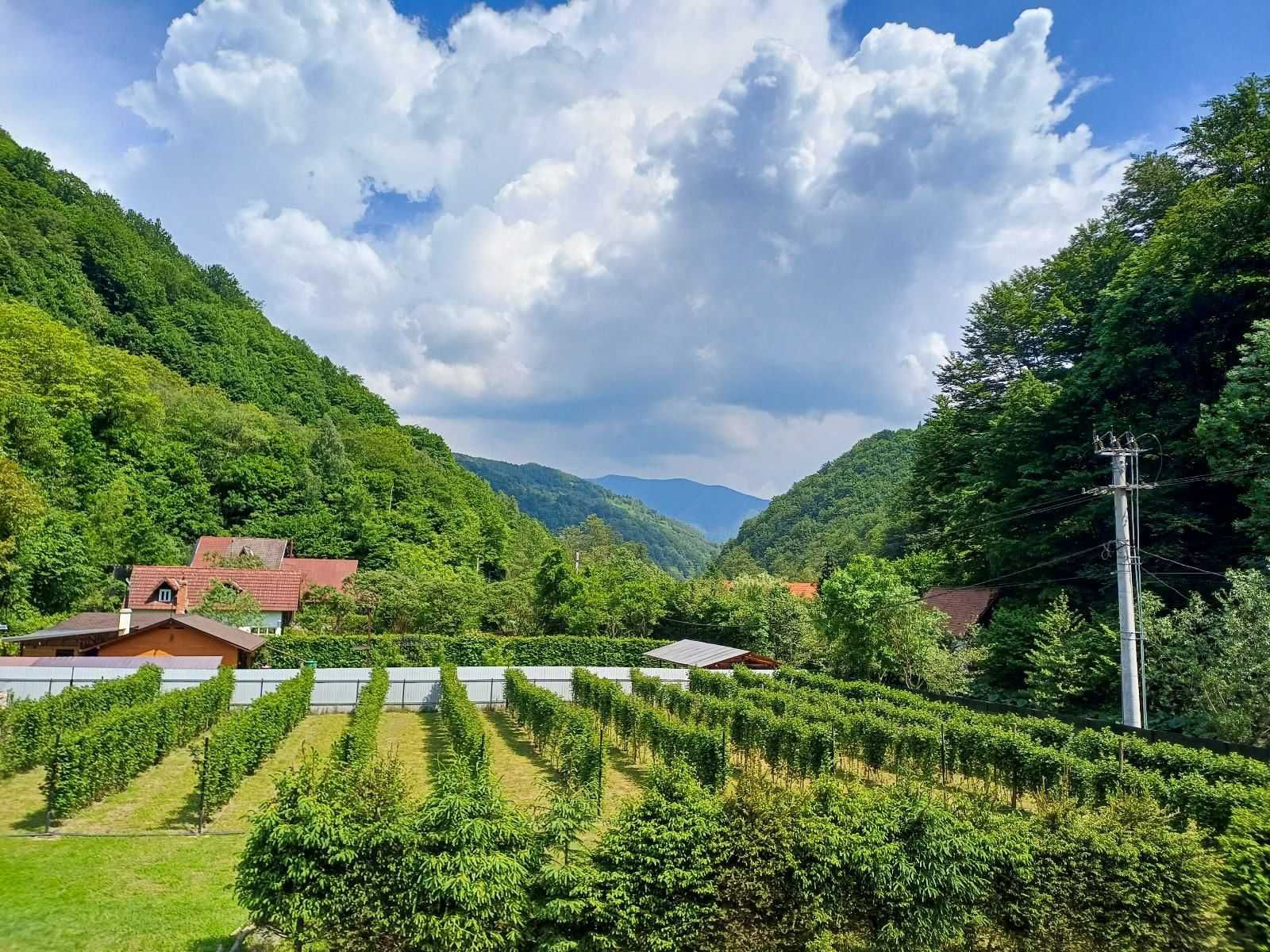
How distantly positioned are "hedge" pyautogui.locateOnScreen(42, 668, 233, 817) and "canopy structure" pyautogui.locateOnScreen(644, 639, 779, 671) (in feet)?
69.0

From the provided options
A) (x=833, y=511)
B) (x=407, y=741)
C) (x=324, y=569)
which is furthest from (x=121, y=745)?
(x=833, y=511)

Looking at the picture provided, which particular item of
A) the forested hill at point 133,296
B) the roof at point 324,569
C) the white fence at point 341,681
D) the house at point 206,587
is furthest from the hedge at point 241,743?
the forested hill at point 133,296

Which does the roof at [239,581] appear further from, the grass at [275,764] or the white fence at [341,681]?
the grass at [275,764]

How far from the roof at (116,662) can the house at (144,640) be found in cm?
23

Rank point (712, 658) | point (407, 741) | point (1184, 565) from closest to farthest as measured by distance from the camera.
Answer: point (407, 741) → point (1184, 565) → point (712, 658)

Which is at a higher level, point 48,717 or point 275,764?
point 48,717

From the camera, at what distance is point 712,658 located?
117ft

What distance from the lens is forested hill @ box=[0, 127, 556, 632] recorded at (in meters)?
45.2

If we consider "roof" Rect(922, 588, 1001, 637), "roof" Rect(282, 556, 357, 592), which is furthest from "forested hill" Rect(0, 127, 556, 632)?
"roof" Rect(922, 588, 1001, 637)

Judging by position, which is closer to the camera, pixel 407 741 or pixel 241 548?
pixel 407 741

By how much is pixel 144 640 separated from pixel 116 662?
135 inches

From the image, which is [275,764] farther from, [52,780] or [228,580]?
[228,580]

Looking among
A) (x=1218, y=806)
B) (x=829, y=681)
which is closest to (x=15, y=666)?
(x=829, y=681)

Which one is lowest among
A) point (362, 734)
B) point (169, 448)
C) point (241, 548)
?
point (362, 734)
